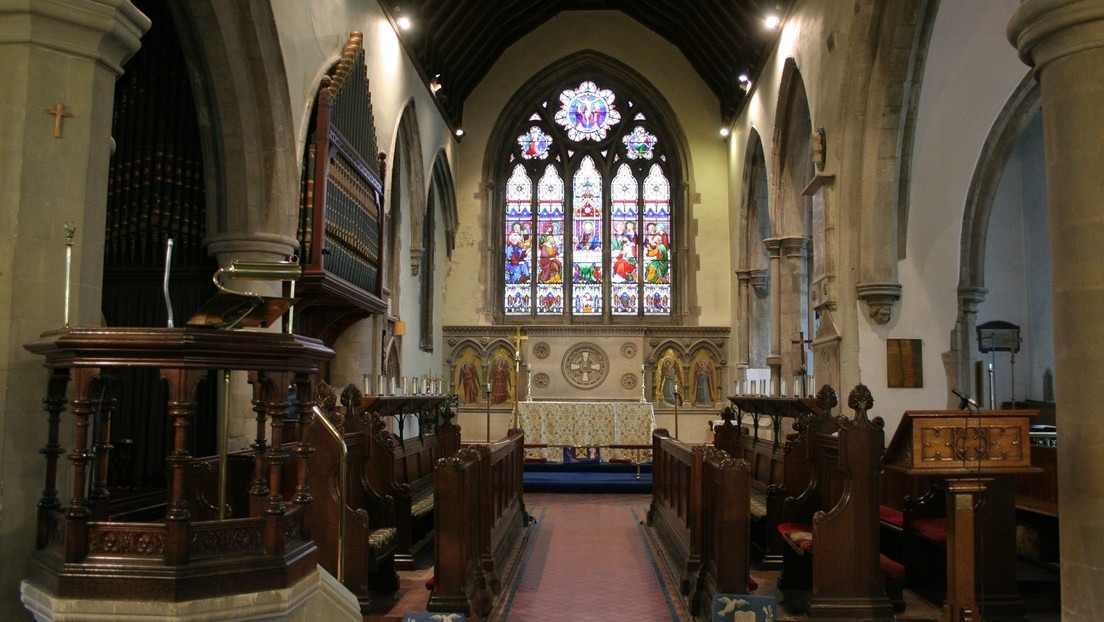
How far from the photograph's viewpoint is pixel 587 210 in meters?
14.9

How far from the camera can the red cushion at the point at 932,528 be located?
15.8ft

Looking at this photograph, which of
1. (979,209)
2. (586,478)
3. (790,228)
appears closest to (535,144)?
(790,228)

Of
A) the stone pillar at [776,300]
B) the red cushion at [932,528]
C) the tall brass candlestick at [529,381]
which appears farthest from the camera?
the tall brass candlestick at [529,381]

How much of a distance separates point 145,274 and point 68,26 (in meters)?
3.16

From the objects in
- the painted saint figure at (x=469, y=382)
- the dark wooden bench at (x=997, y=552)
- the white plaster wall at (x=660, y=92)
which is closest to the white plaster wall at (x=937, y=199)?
the dark wooden bench at (x=997, y=552)

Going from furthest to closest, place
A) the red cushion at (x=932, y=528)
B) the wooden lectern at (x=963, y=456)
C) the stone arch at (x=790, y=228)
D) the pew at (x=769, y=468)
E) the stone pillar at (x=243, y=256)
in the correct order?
the stone arch at (x=790, y=228), the stone pillar at (x=243, y=256), the pew at (x=769, y=468), the red cushion at (x=932, y=528), the wooden lectern at (x=963, y=456)

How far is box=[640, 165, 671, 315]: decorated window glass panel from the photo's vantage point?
14609 millimetres

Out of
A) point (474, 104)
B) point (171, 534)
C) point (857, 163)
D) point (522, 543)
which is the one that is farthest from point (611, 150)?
point (171, 534)

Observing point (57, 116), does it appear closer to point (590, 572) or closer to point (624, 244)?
point (590, 572)

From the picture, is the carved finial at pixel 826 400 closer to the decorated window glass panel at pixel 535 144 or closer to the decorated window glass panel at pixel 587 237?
the decorated window glass panel at pixel 587 237

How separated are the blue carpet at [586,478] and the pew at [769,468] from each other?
7.11 feet

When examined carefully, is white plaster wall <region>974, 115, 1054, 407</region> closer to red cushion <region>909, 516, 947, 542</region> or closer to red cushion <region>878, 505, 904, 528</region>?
red cushion <region>878, 505, 904, 528</region>

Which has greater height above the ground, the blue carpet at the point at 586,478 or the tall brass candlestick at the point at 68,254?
the tall brass candlestick at the point at 68,254

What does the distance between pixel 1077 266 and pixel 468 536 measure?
3.06 meters
